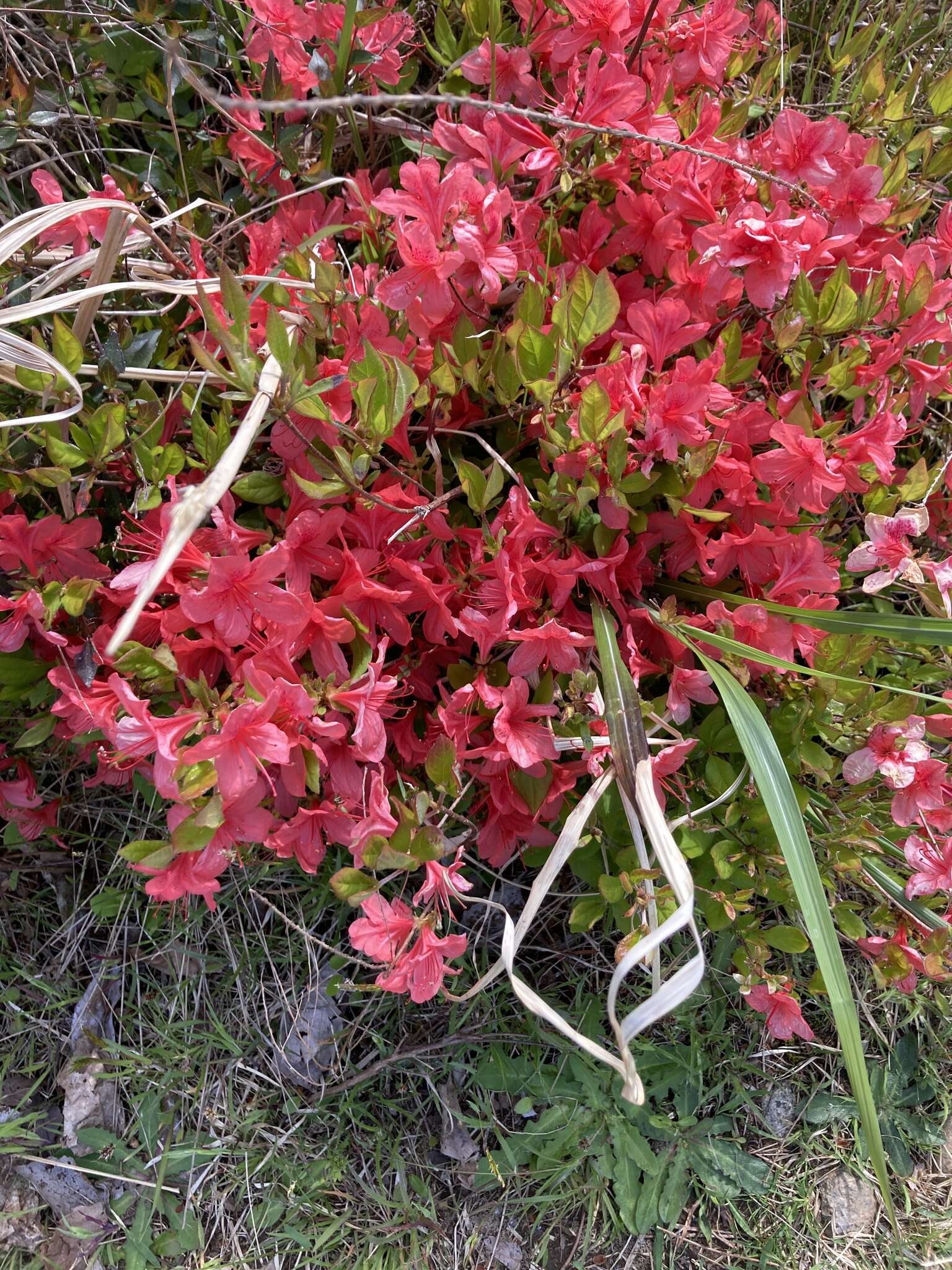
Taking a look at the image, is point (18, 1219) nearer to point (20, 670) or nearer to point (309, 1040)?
A: point (309, 1040)

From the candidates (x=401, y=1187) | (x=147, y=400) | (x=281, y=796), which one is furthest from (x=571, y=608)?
(x=401, y=1187)

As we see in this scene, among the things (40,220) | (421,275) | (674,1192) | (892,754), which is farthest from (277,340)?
(674,1192)

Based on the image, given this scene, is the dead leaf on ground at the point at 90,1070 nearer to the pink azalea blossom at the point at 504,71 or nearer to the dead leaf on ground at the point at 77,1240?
the dead leaf on ground at the point at 77,1240

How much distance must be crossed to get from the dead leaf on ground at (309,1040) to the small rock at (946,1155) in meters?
1.39

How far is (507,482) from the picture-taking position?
1.49m

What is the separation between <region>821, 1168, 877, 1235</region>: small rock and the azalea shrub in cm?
86

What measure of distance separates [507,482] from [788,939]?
0.85 meters

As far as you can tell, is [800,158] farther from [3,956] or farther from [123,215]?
[3,956]

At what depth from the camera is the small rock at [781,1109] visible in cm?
203

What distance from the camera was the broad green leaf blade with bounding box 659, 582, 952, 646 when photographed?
3.72ft

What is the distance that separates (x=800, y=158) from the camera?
131cm

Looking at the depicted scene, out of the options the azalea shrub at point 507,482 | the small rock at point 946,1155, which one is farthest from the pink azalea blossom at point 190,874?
the small rock at point 946,1155

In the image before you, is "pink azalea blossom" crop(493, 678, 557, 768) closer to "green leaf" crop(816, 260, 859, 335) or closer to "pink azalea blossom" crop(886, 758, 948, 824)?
"pink azalea blossom" crop(886, 758, 948, 824)

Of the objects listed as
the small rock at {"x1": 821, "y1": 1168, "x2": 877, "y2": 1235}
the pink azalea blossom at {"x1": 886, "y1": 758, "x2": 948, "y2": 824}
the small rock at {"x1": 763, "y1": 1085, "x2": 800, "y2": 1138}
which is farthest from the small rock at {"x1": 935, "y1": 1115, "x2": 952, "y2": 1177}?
the pink azalea blossom at {"x1": 886, "y1": 758, "x2": 948, "y2": 824}
